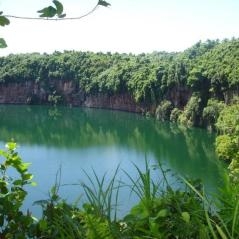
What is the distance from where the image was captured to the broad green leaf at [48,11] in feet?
6.04

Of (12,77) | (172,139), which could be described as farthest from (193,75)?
(12,77)

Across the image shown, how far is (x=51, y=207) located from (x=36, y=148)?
115 feet

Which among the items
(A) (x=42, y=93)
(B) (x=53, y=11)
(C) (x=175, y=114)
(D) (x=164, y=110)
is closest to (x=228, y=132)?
(C) (x=175, y=114)

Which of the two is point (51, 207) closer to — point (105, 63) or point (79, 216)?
point (79, 216)

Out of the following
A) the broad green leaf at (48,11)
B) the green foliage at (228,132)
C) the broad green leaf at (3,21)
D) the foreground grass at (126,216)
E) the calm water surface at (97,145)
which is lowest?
the calm water surface at (97,145)

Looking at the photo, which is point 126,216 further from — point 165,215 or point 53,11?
point 53,11

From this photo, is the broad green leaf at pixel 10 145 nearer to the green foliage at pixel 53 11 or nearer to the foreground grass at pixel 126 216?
the foreground grass at pixel 126 216

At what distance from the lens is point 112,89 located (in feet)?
216

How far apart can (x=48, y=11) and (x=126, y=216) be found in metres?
0.91

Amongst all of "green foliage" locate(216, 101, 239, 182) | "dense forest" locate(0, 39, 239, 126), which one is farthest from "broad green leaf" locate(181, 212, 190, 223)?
"dense forest" locate(0, 39, 239, 126)

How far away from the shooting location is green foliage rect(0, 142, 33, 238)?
86.7 inches

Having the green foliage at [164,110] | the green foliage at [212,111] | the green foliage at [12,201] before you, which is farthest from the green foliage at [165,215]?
the green foliage at [164,110]

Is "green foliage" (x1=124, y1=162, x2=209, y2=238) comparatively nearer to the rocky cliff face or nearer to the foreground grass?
the foreground grass

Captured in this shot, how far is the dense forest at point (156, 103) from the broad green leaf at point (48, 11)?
732 millimetres
